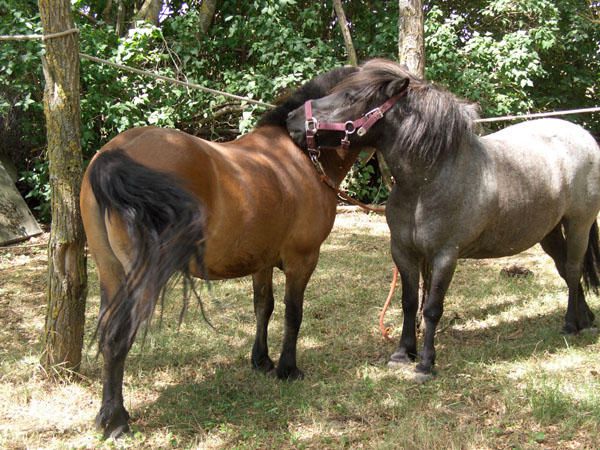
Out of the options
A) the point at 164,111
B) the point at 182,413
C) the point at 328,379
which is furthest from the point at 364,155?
the point at 164,111

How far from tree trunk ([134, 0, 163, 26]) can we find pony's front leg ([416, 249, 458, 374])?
6797 mm

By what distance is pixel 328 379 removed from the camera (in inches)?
153

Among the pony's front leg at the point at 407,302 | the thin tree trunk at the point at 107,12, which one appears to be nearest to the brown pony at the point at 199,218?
the pony's front leg at the point at 407,302

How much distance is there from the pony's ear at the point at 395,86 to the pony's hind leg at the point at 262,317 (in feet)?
4.76

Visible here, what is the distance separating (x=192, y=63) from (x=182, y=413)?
22.1 feet

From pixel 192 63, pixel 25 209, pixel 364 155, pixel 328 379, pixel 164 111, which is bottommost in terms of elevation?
pixel 328 379

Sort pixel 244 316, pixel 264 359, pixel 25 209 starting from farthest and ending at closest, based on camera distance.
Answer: pixel 25 209, pixel 244 316, pixel 264 359

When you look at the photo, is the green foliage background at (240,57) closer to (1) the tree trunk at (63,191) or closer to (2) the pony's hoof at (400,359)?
(1) the tree trunk at (63,191)

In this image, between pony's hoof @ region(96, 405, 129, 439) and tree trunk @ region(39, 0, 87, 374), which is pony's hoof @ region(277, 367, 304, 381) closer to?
pony's hoof @ region(96, 405, 129, 439)

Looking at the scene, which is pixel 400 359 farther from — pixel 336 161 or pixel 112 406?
pixel 112 406

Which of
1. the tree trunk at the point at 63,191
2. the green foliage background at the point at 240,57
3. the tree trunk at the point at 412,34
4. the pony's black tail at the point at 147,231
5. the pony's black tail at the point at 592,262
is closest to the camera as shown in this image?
the pony's black tail at the point at 147,231

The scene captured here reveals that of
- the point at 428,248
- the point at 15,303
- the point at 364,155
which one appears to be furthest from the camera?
the point at 15,303

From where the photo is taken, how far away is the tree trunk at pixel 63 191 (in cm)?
352

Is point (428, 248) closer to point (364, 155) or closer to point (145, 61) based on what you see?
point (364, 155)
